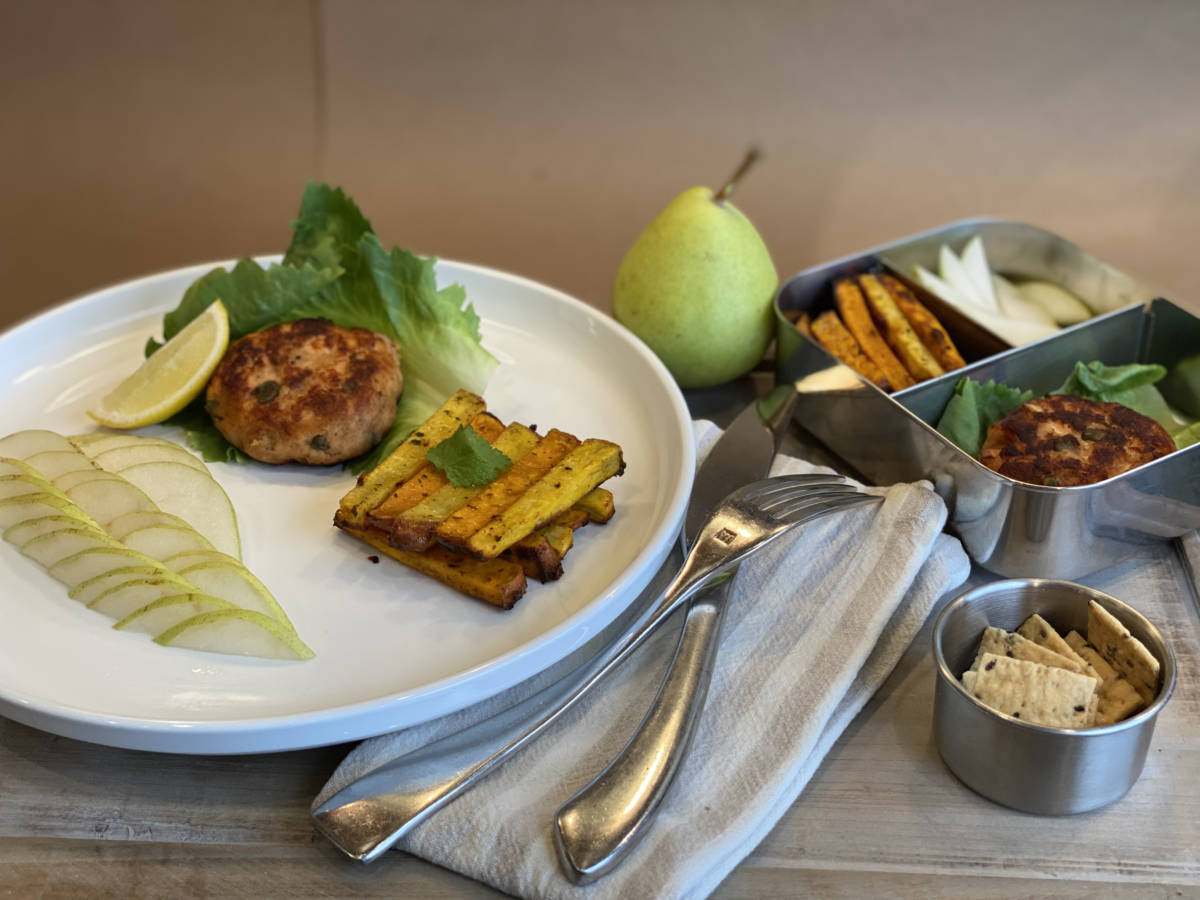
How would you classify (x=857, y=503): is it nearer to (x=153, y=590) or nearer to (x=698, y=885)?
(x=698, y=885)

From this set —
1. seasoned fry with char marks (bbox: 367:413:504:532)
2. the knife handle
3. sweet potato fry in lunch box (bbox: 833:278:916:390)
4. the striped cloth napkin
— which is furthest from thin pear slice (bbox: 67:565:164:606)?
sweet potato fry in lunch box (bbox: 833:278:916:390)

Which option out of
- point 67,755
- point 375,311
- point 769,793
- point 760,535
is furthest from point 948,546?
point 67,755

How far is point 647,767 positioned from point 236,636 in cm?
80

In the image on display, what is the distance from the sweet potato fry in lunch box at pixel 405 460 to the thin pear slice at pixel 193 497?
0.27 metres

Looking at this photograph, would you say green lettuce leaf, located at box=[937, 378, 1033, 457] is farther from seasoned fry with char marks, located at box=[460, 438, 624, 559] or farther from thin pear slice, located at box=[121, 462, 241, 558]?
thin pear slice, located at box=[121, 462, 241, 558]

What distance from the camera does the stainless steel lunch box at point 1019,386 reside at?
7.72ft

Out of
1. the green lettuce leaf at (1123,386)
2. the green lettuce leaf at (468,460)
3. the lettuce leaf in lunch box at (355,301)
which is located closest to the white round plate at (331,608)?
the lettuce leaf in lunch box at (355,301)

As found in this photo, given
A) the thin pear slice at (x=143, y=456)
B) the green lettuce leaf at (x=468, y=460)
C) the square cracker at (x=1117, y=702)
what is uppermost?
the green lettuce leaf at (x=468, y=460)

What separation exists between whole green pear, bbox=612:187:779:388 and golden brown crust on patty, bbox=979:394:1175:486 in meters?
0.79

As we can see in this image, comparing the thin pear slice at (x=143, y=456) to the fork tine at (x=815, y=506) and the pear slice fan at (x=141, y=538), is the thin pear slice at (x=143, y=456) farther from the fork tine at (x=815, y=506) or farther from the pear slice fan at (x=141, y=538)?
the fork tine at (x=815, y=506)

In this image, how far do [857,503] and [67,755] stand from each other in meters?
1.69

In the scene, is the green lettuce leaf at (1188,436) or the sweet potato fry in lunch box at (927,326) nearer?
the green lettuce leaf at (1188,436)

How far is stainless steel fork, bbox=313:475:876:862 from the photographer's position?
1.88m

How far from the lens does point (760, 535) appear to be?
2.27 meters
